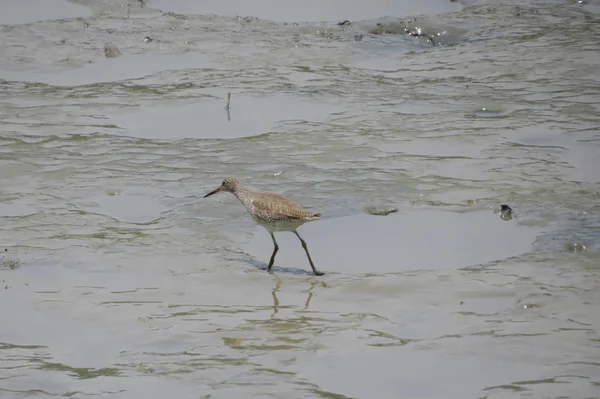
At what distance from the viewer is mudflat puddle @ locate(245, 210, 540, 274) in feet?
26.9

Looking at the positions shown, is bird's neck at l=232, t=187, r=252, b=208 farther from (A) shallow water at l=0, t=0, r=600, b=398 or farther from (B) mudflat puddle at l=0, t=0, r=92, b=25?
(B) mudflat puddle at l=0, t=0, r=92, b=25

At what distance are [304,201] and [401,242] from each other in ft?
3.80

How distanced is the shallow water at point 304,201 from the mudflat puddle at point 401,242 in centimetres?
3

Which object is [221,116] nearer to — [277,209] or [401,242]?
[401,242]

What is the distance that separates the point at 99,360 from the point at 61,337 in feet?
1.70

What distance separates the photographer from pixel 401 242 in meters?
8.64

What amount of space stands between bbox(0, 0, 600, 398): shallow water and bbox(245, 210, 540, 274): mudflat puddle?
0.09 feet

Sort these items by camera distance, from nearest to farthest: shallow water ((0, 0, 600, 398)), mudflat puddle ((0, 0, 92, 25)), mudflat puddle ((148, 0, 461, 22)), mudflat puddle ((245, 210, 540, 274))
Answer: shallow water ((0, 0, 600, 398))
mudflat puddle ((245, 210, 540, 274))
mudflat puddle ((0, 0, 92, 25))
mudflat puddle ((148, 0, 461, 22))

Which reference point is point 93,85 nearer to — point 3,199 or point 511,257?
point 3,199

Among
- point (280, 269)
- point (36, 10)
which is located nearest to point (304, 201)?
point (280, 269)

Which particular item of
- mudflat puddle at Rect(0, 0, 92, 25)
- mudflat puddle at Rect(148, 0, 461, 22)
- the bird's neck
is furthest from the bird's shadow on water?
mudflat puddle at Rect(0, 0, 92, 25)

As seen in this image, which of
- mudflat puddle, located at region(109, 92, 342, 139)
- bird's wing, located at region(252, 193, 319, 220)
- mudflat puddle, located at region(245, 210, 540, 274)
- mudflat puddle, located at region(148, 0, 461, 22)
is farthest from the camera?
mudflat puddle, located at region(148, 0, 461, 22)

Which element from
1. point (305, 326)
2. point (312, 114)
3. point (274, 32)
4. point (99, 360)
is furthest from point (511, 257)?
point (274, 32)

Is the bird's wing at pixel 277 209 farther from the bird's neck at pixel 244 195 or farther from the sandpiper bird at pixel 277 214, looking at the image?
the bird's neck at pixel 244 195
